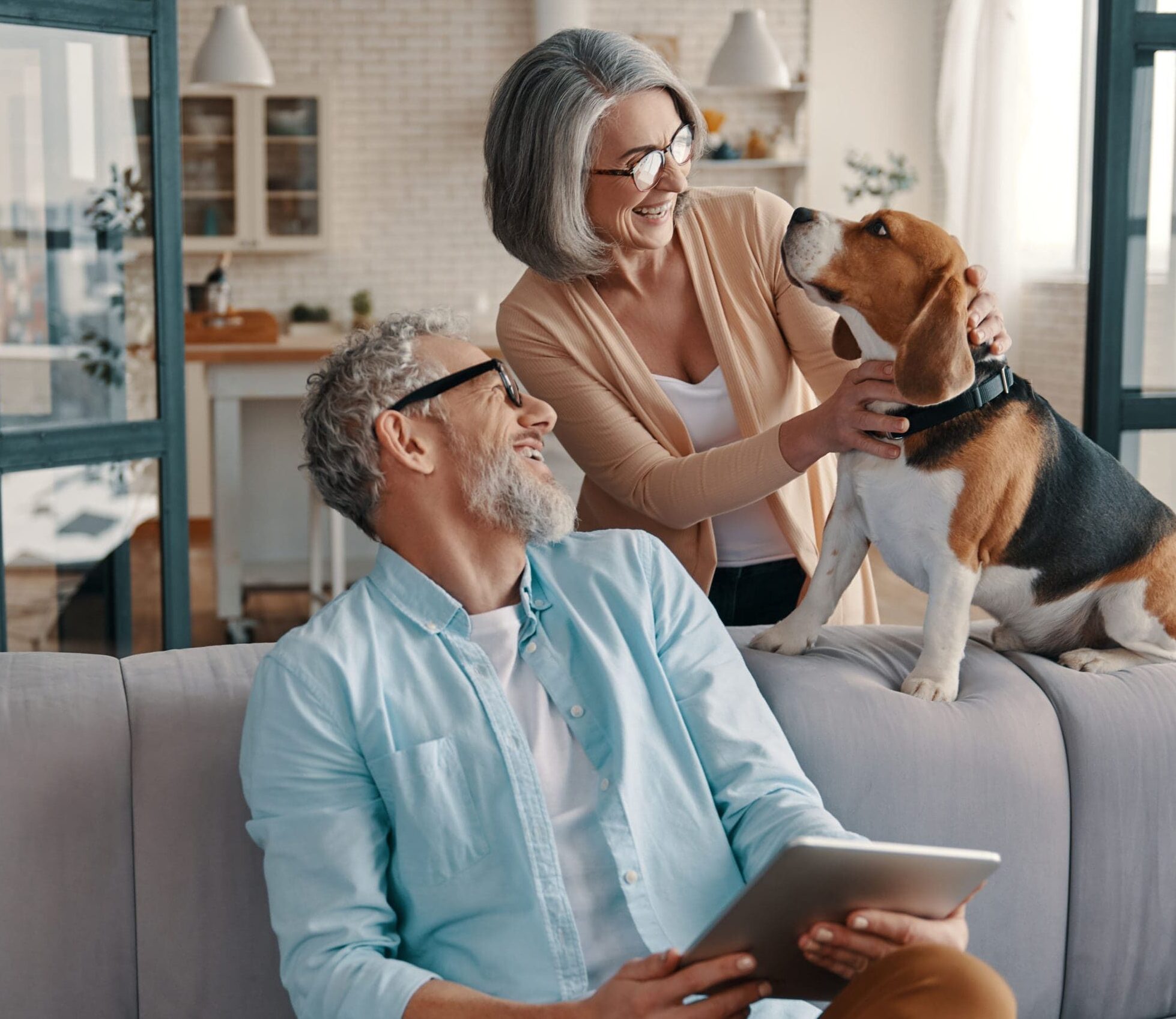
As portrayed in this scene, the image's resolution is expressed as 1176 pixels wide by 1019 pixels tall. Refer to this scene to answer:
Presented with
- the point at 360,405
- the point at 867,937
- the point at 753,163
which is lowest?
the point at 867,937

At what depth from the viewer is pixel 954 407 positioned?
1.44m

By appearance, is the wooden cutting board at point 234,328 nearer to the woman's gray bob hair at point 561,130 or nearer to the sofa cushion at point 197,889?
the woman's gray bob hair at point 561,130

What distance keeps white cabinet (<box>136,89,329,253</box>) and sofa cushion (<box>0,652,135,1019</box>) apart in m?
6.13

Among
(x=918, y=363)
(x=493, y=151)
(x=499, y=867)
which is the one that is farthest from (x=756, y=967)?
(x=493, y=151)

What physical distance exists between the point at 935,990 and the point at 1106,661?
0.76 m

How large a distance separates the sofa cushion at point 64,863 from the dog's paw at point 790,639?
78 centimetres

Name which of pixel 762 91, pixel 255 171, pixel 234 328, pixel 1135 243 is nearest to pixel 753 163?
pixel 762 91

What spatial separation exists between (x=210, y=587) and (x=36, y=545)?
3010 millimetres

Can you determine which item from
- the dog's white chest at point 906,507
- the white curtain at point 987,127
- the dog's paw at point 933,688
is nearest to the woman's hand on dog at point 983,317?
the dog's white chest at point 906,507

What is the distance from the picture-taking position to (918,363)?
4.54 feet

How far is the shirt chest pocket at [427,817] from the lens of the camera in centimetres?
130

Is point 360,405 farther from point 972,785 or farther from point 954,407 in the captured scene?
point 972,785

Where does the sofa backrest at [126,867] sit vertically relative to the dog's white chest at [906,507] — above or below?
below

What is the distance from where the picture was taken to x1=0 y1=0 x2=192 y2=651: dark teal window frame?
241 cm
